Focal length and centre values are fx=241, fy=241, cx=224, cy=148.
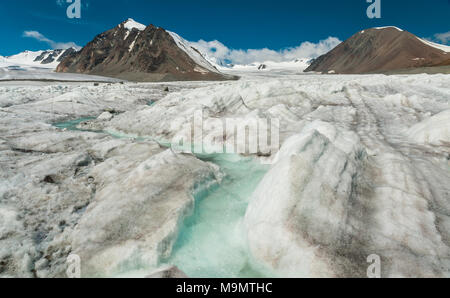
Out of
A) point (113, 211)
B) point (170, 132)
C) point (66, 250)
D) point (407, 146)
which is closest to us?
point (66, 250)

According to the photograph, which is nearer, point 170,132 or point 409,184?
point 409,184

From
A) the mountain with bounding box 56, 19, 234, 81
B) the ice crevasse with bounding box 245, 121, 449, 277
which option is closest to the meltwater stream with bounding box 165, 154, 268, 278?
the ice crevasse with bounding box 245, 121, 449, 277

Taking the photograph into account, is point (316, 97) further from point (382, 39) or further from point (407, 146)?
point (382, 39)

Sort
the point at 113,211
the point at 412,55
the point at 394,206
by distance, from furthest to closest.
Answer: the point at 412,55 < the point at 113,211 < the point at 394,206

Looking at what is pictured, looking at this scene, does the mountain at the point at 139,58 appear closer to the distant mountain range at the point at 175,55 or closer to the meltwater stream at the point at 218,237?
the distant mountain range at the point at 175,55

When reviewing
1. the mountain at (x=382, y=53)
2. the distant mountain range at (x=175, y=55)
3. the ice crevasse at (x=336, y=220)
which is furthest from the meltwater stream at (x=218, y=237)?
the mountain at (x=382, y=53)

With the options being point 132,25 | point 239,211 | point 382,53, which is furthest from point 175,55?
point 239,211

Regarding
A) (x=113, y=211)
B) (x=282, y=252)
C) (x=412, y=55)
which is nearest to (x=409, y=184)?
(x=282, y=252)
